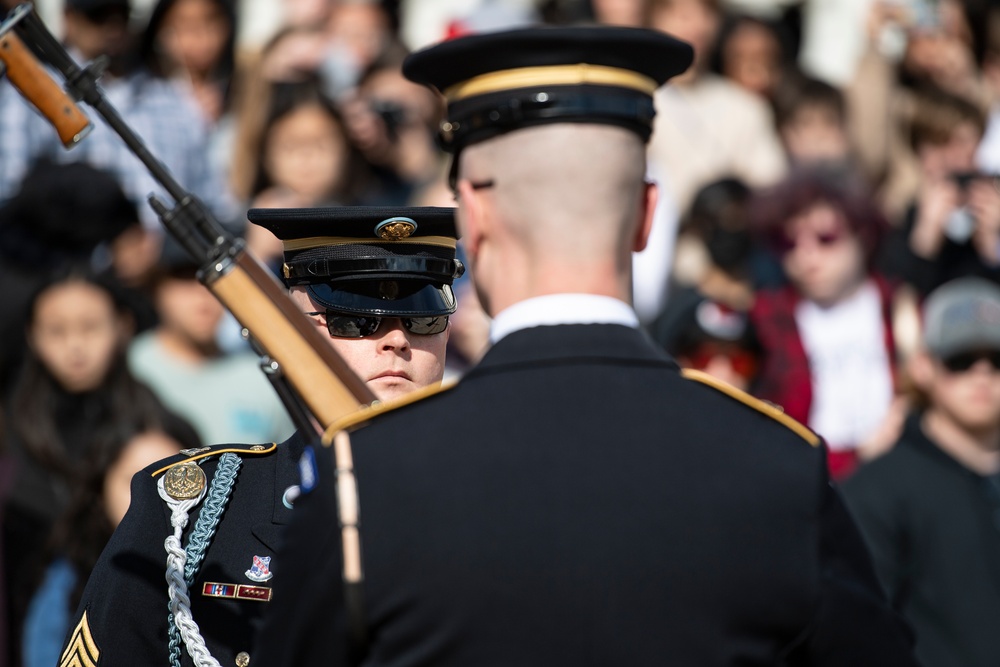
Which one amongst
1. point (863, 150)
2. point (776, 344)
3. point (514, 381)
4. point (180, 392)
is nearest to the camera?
point (514, 381)

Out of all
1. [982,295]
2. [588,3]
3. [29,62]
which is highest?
[29,62]

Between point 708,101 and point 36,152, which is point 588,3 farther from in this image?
point 36,152

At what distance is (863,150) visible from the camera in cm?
862

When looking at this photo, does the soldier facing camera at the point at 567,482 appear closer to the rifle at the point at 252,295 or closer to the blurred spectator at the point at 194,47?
the rifle at the point at 252,295

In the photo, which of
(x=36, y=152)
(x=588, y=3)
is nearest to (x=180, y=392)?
(x=36, y=152)

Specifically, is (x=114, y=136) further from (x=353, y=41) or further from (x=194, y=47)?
(x=353, y=41)

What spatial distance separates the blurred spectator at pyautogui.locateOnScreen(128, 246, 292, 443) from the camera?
5691mm

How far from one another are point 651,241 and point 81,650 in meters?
4.33

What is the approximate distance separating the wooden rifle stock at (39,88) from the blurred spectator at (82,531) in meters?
1.99

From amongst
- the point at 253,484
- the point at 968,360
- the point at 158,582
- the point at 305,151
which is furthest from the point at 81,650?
the point at 305,151

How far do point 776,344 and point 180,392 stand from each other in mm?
2375

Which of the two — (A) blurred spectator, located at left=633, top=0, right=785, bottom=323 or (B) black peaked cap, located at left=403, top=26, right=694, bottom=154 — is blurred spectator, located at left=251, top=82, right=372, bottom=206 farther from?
(B) black peaked cap, located at left=403, top=26, right=694, bottom=154

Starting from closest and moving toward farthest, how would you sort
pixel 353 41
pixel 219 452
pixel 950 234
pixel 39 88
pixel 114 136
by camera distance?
pixel 39 88, pixel 219 452, pixel 114 136, pixel 950 234, pixel 353 41

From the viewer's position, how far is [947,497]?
5.59 metres
